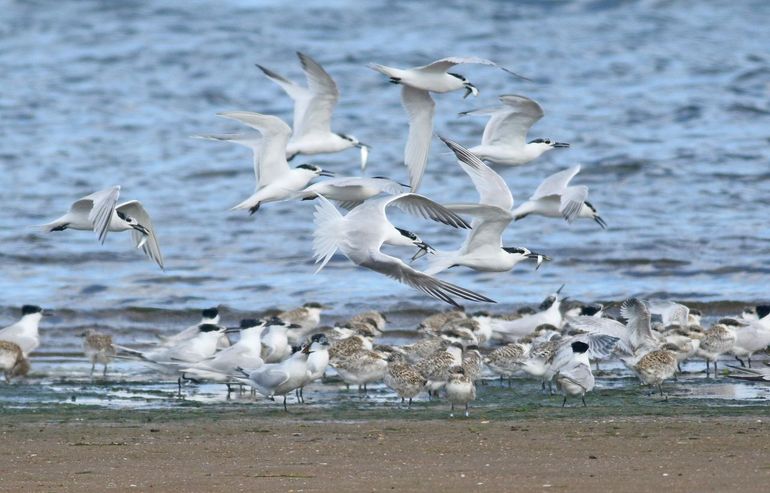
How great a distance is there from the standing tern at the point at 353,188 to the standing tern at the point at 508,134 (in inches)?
69.9

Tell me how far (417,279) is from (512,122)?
196 inches

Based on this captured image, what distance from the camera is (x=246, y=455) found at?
26.8ft

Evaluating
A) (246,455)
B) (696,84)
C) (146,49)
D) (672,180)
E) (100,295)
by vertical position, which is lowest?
(246,455)

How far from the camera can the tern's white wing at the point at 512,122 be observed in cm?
1333

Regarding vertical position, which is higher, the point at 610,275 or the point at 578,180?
the point at 578,180

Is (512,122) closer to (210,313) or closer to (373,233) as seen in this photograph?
(210,313)

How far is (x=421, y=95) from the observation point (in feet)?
43.5

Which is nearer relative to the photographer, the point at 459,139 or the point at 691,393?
the point at 691,393

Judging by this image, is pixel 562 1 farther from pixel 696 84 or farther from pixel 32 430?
pixel 32 430

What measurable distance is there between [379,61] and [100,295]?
62.3 ft

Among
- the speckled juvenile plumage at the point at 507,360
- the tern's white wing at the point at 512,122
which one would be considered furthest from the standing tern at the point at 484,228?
the tern's white wing at the point at 512,122

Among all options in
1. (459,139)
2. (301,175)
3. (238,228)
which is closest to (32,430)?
(301,175)

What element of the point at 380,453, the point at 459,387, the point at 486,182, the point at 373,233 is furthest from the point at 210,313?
the point at 380,453

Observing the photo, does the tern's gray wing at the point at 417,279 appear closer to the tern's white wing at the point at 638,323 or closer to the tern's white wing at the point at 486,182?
the tern's white wing at the point at 486,182
